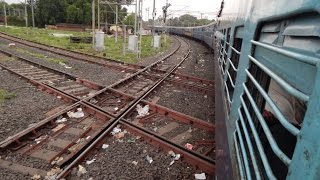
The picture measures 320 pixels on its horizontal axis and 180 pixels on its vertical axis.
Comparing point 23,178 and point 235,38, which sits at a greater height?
point 235,38

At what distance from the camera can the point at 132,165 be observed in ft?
13.9

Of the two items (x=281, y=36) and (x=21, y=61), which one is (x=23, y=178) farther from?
(x=21, y=61)

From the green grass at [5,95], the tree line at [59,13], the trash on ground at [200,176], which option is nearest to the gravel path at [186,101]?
the trash on ground at [200,176]

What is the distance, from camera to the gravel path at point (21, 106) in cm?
529

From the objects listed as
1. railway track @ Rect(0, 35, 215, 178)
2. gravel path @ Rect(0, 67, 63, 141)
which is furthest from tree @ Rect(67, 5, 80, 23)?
railway track @ Rect(0, 35, 215, 178)

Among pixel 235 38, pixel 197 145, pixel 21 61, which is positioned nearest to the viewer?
pixel 235 38

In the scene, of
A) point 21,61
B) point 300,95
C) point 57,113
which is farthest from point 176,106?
point 21,61

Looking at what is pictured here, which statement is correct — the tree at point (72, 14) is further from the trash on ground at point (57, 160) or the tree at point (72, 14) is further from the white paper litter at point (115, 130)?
the trash on ground at point (57, 160)

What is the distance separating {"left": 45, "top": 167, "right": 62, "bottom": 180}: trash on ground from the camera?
3.75 m

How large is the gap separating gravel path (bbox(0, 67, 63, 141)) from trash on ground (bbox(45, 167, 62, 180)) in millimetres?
1422

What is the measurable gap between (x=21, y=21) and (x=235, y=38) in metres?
69.0

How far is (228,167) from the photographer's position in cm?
297

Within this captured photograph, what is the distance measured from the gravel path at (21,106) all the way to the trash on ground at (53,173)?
142cm

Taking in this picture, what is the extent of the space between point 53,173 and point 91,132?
1485mm
